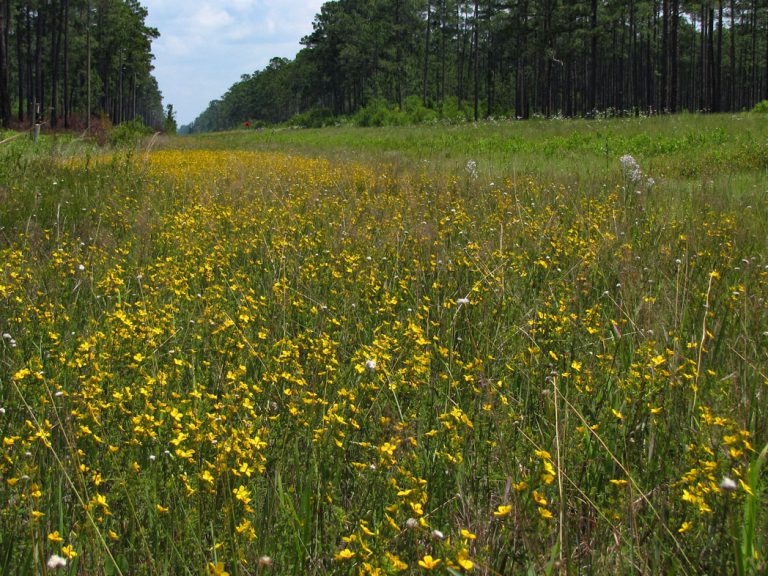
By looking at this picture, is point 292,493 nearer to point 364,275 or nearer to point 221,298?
point 221,298

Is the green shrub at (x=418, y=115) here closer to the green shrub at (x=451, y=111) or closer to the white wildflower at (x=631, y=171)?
the green shrub at (x=451, y=111)

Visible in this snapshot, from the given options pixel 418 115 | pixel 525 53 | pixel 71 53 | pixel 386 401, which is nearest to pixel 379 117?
pixel 418 115

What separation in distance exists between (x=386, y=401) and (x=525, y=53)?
48.1 m

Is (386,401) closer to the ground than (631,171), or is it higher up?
closer to the ground

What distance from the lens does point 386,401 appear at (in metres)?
2.33

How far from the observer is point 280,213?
228 inches

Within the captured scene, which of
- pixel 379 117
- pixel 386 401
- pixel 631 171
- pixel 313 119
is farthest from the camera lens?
pixel 313 119

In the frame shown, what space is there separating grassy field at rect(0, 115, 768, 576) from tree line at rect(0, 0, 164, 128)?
41.4 m

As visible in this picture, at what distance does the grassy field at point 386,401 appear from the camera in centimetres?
155

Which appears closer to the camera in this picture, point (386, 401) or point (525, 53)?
point (386, 401)

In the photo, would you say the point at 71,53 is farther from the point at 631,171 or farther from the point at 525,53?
the point at 631,171

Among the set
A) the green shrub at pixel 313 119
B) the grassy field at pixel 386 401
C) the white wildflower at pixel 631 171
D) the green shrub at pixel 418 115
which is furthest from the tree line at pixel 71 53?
the grassy field at pixel 386 401

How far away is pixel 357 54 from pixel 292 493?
6438 centimetres

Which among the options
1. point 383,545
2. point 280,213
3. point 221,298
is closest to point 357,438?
point 383,545
